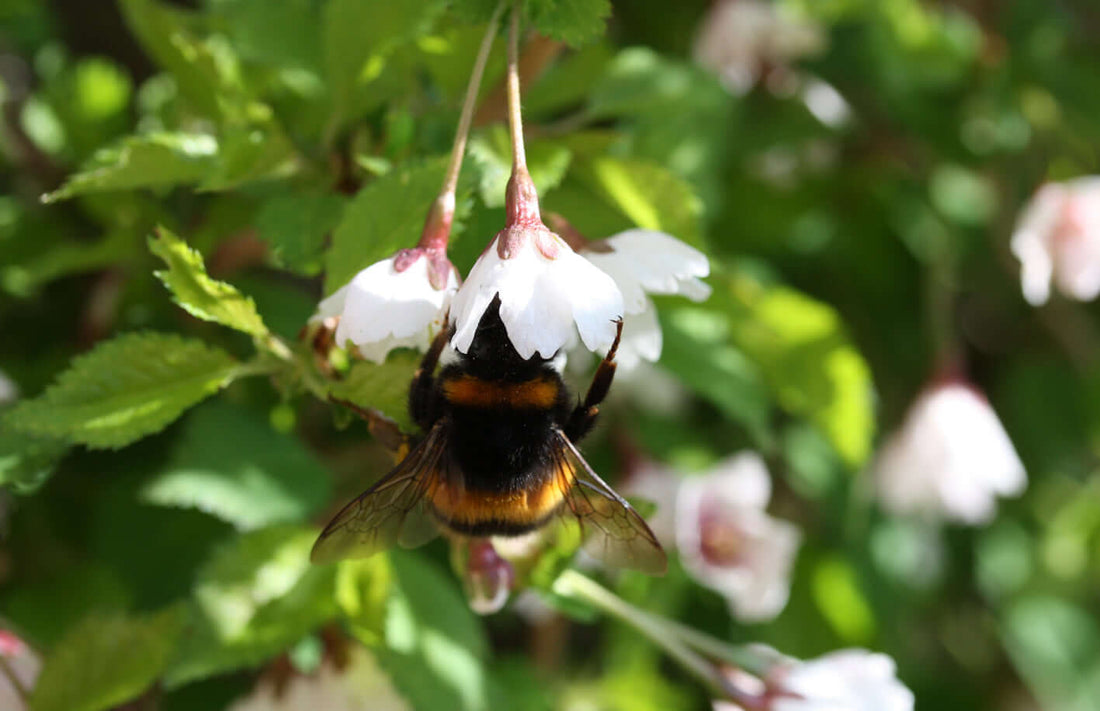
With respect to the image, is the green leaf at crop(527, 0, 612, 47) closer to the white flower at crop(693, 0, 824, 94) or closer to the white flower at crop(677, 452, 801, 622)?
the white flower at crop(677, 452, 801, 622)

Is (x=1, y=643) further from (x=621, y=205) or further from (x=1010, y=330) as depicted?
(x=1010, y=330)

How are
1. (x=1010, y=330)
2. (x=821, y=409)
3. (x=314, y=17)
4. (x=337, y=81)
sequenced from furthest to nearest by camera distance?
1. (x=1010, y=330)
2. (x=821, y=409)
3. (x=314, y=17)
4. (x=337, y=81)

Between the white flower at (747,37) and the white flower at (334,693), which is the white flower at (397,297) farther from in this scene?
the white flower at (747,37)

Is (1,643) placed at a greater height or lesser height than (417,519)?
lesser

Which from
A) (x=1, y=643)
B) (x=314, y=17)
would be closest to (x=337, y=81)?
(x=314, y=17)

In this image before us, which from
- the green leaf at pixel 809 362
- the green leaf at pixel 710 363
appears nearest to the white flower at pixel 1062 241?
the green leaf at pixel 809 362

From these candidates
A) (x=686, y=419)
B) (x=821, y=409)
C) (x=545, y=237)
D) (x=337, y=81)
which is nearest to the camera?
(x=545, y=237)
